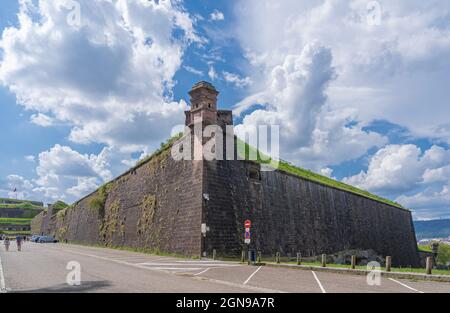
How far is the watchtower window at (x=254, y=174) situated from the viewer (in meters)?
27.3

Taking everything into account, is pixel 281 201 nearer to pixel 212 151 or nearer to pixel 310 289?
pixel 212 151

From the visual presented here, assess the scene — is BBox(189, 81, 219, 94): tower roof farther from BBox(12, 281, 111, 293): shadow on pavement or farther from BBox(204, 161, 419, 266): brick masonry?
BBox(12, 281, 111, 293): shadow on pavement

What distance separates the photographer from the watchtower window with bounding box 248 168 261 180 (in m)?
27.3

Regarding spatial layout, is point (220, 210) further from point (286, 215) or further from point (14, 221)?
point (14, 221)

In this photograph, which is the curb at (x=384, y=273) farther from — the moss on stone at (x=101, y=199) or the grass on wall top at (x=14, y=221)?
the grass on wall top at (x=14, y=221)

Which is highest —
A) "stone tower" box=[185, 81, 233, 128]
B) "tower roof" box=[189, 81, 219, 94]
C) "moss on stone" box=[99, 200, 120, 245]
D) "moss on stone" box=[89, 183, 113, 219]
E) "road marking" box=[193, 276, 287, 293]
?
"tower roof" box=[189, 81, 219, 94]

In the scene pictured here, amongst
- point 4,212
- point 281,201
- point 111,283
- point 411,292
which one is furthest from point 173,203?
point 4,212

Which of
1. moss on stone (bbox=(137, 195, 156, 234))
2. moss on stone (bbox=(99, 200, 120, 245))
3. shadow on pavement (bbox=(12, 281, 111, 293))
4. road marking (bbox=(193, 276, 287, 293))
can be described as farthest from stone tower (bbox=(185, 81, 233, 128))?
moss on stone (bbox=(99, 200, 120, 245))

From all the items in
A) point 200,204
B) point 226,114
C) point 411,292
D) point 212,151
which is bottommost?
point 411,292

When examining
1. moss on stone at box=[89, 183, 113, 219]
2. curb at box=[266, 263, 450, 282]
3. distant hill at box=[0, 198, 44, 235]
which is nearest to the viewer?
curb at box=[266, 263, 450, 282]

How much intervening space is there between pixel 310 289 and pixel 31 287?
298 inches

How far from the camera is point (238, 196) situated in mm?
25266
